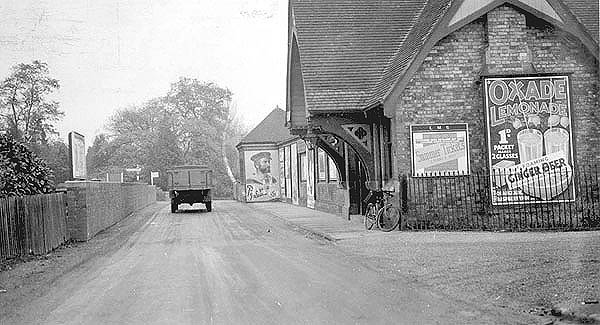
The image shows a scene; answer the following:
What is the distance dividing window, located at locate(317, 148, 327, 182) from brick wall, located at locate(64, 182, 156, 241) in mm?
9651

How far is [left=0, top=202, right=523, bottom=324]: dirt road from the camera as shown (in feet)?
26.7

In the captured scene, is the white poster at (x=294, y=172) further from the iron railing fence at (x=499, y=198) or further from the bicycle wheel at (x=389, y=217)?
the iron railing fence at (x=499, y=198)

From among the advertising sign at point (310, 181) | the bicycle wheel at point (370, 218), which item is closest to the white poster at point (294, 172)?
the advertising sign at point (310, 181)

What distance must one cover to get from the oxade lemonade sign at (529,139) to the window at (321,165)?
47.0 feet

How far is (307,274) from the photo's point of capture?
11.8m

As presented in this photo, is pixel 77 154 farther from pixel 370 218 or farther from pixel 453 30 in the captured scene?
pixel 453 30

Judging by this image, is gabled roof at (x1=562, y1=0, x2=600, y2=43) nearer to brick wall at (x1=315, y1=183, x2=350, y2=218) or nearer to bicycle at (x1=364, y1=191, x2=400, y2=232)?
bicycle at (x1=364, y1=191, x2=400, y2=232)

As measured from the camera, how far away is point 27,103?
21.0m

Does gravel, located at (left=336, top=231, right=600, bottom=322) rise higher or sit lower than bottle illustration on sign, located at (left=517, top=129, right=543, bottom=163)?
lower

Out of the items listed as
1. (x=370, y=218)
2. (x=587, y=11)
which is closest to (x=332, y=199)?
(x=370, y=218)

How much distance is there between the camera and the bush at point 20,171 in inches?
602

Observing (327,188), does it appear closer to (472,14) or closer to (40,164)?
(472,14)

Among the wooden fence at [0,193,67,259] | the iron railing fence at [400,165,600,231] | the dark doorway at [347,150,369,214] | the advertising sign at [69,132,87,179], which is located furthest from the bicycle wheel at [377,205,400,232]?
the advertising sign at [69,132,87,179]

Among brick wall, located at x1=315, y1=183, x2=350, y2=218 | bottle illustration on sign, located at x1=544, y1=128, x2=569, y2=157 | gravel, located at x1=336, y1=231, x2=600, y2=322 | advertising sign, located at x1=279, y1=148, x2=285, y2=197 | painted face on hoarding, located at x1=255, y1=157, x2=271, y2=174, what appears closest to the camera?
gravel, located at x1=336, y1=231, x2=600, y2=322
